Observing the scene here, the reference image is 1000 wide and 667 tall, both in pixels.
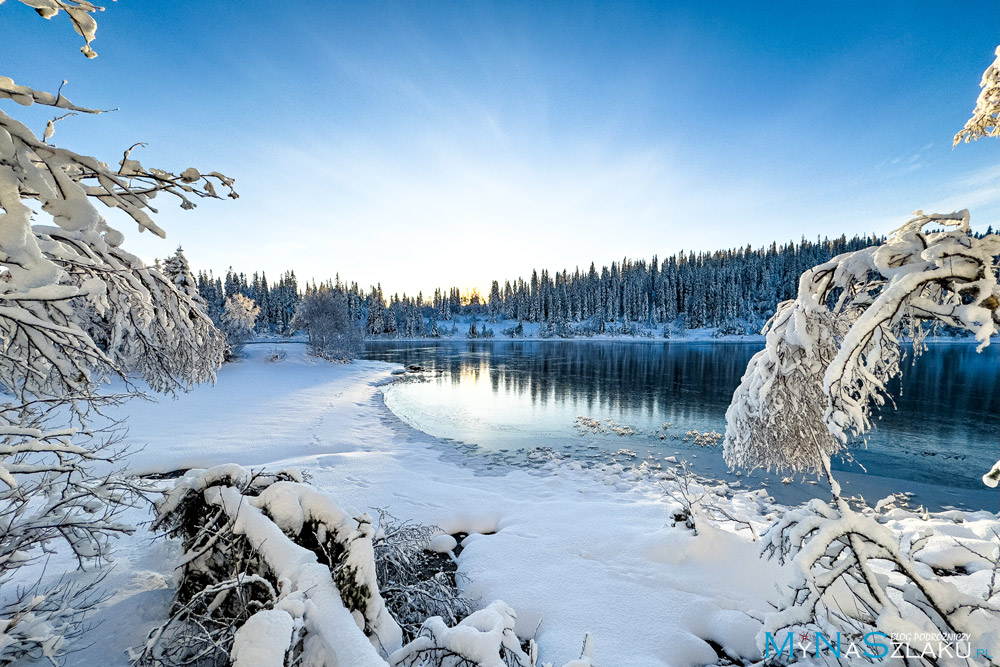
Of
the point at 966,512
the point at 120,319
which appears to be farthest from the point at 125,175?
the point at 966,512

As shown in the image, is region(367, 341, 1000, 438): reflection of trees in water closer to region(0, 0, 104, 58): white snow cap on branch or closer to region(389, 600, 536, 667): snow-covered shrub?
region(389, 600, 536, 667): snow-covered shrub

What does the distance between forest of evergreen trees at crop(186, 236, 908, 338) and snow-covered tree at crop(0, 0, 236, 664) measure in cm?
9156

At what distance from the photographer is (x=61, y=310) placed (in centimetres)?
197

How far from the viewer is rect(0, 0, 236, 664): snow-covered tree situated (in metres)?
1.36

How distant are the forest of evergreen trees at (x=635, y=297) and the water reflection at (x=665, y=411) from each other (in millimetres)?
61781

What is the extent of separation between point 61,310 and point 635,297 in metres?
109

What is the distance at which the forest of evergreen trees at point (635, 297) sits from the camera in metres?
96.0

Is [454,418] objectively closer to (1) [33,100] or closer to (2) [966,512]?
(2) [966,512]

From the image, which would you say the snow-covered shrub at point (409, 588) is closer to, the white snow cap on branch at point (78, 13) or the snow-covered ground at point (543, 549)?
the snow-covered ground at point (543, 549)

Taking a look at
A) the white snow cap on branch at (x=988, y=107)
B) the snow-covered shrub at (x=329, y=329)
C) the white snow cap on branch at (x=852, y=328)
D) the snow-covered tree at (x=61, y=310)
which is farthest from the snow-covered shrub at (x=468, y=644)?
the snow-covered shrub at (x=329, y=329)

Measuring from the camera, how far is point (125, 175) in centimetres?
189

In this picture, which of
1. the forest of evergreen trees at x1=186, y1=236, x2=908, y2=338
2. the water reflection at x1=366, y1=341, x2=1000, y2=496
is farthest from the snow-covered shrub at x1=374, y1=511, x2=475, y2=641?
the forest of evergreen trees at x1=186, y1=236, x2=908, y2=338

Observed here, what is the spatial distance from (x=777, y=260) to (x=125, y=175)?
5224 inches

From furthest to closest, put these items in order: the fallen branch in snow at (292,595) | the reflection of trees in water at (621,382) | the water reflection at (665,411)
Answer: the reflection of trees in water at (621,382), the water reflection at (665,411), the fallen branch in snow at (292,595)
